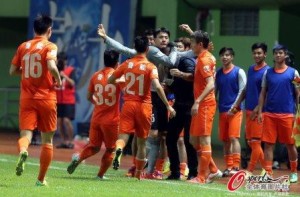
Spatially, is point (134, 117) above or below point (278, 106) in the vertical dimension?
below

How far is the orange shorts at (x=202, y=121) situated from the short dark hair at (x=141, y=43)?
125cm

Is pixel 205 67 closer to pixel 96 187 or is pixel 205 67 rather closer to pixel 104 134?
pixel 104 134

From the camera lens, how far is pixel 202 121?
1539 cm

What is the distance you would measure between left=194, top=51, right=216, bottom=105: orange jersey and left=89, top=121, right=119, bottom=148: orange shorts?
1340 millimetres

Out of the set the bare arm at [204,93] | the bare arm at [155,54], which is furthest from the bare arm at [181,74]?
the bare arm at [204,93]

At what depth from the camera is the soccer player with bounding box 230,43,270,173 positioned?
669 inches

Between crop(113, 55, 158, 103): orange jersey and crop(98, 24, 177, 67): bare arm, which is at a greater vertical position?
crop(98, 24, 177, 67): bare arm

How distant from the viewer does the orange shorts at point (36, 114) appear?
13273 millimetres

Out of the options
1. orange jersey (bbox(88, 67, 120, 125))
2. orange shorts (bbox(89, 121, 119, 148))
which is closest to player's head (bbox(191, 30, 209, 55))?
orange jersey (bbox(88, 67, 120, 125))

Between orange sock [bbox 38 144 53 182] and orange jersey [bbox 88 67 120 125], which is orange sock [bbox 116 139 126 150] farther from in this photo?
orange sock [bbox 38 144 53 182]

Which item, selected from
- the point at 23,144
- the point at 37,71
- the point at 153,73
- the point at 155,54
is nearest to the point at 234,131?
the point at 155,54

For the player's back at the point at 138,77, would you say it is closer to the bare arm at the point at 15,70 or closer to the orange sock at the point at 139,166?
the orange sock at the point at 139,166

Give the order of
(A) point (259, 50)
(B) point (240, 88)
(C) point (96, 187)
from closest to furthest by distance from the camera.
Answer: (C) point (96, 187) → (A) point (259, 50) → (B) point (240, 88)

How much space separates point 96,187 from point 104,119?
6.81ft
